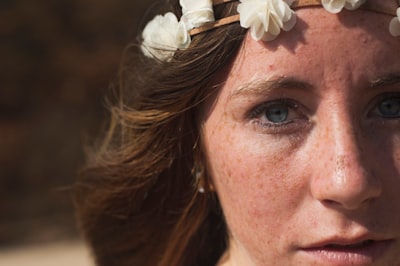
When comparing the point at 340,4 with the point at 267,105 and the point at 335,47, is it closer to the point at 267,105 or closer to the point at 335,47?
the point at 335,47

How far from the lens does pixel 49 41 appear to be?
701 cm

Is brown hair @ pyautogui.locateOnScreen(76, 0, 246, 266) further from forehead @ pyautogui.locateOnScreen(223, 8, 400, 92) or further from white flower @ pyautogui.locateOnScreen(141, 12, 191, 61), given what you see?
forehead @ pyautogui.locateOnScreen(223, 8, 400, 92)

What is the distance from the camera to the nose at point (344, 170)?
6.59ft

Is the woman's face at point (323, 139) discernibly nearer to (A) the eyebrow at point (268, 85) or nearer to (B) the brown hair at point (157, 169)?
(A) the eyebrow at point (268, 85)

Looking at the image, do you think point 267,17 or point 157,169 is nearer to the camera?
point 267,17

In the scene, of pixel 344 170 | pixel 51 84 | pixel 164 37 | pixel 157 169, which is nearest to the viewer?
pixel 344 170

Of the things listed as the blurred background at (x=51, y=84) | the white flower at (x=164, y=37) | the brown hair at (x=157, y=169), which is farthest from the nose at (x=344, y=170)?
the blurred background at (x=51, y=84)

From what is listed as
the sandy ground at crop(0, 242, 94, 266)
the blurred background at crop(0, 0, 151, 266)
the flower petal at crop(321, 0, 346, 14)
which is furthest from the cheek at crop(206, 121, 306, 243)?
the blurred background at crop(0, 0, 151, 266)

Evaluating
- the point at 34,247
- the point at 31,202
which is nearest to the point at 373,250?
the point at 34,247

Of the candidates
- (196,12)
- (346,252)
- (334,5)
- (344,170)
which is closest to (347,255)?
(346,252)

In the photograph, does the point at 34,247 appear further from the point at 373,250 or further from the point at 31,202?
the point at 373,250

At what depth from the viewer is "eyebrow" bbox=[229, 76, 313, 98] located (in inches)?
82.9

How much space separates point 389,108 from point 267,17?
37 cm

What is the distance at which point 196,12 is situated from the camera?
2301 mm
